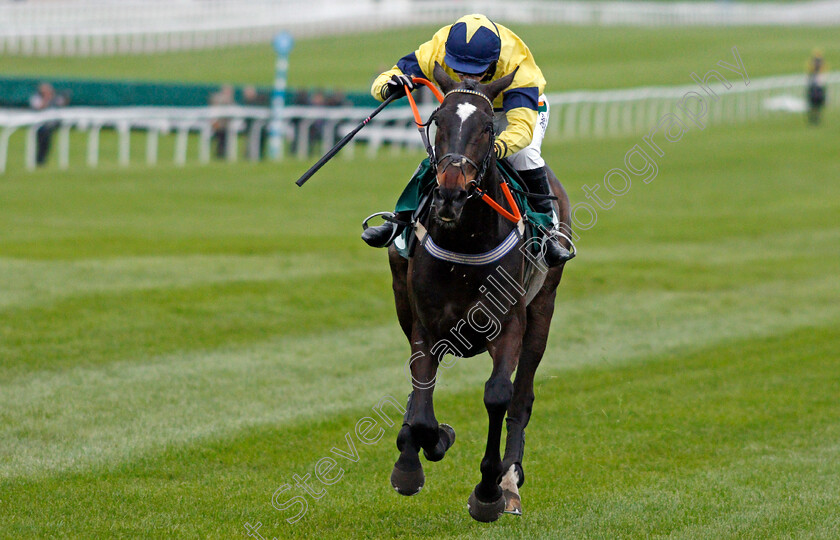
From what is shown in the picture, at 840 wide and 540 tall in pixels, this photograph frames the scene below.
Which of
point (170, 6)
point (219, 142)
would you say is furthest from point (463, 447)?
point (170, 6)

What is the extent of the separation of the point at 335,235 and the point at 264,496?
8.66 m

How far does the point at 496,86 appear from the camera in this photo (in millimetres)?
5434

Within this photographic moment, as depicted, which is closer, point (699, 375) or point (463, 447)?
point (463, 447)

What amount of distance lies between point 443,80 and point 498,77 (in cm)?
54

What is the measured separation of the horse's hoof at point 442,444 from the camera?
566 cm

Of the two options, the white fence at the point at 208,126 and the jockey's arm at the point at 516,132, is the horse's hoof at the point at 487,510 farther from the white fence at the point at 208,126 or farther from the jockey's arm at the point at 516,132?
the white fence at the point at 208,126

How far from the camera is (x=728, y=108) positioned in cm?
3444

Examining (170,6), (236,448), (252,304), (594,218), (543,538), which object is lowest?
(170,6)

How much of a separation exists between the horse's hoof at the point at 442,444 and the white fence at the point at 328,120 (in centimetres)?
1387

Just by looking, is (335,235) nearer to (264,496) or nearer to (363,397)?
(363,397)

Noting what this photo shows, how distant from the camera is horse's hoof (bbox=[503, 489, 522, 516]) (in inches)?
225

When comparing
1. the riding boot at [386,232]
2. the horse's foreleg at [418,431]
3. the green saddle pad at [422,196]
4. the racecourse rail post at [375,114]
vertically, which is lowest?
the horse's foreleg at [418,431]

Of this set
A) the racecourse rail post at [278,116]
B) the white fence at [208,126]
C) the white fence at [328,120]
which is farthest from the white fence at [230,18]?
the racecourse rail post at [278,116]

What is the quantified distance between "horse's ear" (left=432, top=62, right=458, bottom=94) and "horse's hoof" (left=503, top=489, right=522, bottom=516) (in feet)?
6.59
